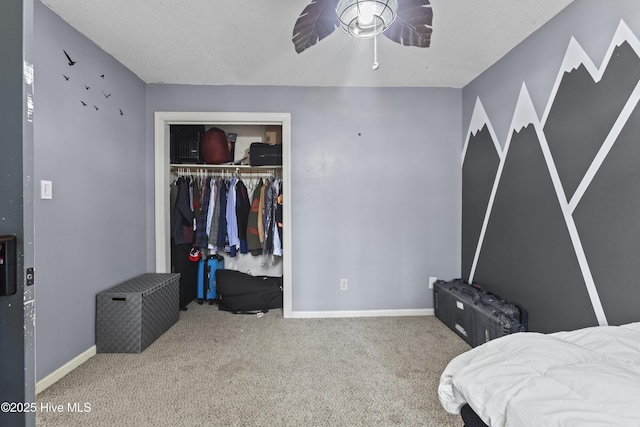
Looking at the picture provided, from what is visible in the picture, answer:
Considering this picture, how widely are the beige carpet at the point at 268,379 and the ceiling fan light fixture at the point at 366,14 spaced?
1.91m

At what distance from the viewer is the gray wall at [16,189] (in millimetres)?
580

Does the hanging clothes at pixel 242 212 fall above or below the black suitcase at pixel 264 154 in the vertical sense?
below

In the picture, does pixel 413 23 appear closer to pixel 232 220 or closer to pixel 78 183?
pixel 78 183

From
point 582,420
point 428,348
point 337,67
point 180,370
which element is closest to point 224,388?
point 180,370

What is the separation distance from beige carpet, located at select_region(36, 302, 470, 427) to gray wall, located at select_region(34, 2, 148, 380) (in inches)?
15.9

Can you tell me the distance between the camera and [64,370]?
74.9 inches

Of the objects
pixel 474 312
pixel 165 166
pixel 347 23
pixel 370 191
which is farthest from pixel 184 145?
pixel 474 312

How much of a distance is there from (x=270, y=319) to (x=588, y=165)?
2.63 metres

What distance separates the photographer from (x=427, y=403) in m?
1.62

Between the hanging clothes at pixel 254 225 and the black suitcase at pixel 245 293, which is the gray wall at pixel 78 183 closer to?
the black suitcase at pixel 245 293

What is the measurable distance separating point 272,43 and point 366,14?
110 cm

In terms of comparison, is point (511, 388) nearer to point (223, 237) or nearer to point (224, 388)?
point (224, 388)

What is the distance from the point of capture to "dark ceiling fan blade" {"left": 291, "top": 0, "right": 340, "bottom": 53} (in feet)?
4.65

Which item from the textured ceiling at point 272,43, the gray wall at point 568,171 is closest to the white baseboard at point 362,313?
the gray wall at point 568,171
